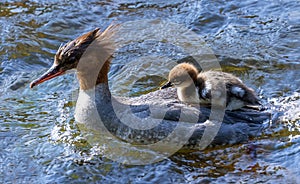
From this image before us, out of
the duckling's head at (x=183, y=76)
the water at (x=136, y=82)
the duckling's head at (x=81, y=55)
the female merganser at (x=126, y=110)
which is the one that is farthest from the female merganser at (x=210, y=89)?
the duckling's head at (x=81, y=55)

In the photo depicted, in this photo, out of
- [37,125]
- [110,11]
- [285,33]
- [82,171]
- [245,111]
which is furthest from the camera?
[110,11]

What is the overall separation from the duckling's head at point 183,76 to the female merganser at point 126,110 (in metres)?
0.19

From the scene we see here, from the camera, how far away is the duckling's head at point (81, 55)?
634cm

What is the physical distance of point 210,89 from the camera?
20.7 feet

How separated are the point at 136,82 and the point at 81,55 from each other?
63.6 inches

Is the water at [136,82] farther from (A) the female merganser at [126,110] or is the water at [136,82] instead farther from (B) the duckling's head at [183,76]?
(B) the duckling's head at [183,76]

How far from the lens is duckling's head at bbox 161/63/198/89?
6539mm

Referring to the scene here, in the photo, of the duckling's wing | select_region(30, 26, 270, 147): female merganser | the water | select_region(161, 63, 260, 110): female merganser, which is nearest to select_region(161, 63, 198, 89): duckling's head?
select_region(161, 63, 260, 110): female merganser

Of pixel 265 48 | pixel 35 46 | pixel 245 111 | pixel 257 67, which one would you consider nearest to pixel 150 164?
pixel 245 111

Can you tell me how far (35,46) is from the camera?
8922 millimetres

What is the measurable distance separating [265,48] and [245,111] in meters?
2.09

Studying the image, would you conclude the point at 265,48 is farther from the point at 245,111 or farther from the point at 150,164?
the point at 150,164

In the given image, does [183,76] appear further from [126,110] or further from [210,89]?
[126,110]

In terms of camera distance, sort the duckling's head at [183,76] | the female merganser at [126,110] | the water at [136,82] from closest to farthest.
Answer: the water at [136,82], the female merganser at [126,110], the duckling's head at [183,76]
